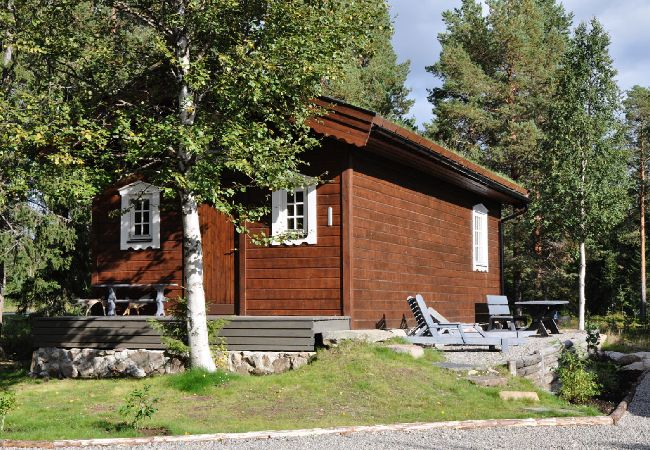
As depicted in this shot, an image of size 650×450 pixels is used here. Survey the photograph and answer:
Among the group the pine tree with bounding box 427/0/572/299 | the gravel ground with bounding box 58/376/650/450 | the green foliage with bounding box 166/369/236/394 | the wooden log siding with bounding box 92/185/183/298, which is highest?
the pine tree with bounding box 427/0/572/299

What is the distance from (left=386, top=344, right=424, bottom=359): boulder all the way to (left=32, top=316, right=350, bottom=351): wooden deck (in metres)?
1.14

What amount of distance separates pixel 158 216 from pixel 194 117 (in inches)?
135

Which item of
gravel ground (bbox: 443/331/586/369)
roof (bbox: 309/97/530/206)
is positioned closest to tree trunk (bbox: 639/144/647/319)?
roof (bbox: 309/97/530/206)

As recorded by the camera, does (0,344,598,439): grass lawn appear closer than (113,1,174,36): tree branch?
Yes

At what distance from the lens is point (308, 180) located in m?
12.3

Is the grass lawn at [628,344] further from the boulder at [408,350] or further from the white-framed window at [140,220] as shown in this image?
the white-framed window at [140,220]

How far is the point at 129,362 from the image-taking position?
12922mm

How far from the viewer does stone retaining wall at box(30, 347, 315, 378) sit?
11922 millimetres

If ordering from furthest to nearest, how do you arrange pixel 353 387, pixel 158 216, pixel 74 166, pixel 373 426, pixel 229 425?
1. pixel 158 216
2. pixel 74 166
3. pixel 353 387
4. pixel 229 425
5. pixel 373 426

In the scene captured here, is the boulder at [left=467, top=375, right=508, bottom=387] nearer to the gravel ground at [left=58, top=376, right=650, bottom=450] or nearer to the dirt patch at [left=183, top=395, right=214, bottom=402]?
the gravel ground at [left=58, top=376, right=650, bottom=450]

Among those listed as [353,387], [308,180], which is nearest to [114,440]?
[353,387]

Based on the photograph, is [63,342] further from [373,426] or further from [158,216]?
[373,426]

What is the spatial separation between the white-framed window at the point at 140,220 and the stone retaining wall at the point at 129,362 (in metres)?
2.35

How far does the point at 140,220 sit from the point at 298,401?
21.7 ft
